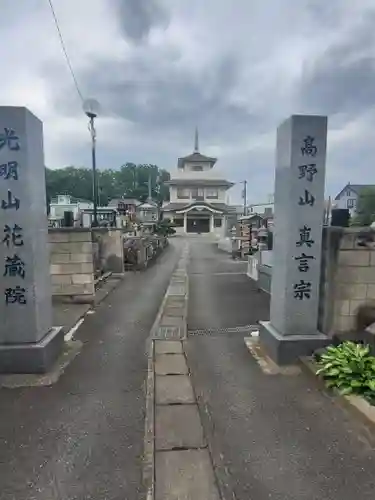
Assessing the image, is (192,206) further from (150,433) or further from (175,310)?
(150,433)

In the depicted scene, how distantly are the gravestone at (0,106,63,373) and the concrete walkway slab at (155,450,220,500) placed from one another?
7.65 ft

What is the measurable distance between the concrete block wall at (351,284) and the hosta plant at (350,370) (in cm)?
69

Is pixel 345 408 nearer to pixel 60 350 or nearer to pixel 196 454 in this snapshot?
pixel 196 454

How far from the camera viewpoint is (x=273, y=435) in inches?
127

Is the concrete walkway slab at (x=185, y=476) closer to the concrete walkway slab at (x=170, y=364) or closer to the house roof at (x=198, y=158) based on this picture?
the concrete walkway slab at (x=170, y=364)

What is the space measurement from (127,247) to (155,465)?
39.3 feet

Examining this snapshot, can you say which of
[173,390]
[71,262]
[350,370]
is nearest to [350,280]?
[350,370]

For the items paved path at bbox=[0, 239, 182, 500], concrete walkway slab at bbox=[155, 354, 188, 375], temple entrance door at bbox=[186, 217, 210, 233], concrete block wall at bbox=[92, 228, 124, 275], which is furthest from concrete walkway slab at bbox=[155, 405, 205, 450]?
temple entrance door at bbox=[186, 217, 210, 233]

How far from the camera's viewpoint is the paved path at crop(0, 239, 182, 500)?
8.46ft

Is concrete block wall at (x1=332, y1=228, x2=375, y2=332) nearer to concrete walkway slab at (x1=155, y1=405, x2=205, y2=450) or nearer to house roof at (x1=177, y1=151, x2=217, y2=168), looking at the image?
concrete walkway slab at (x1=155, y1=405, x2=205, y2=450)

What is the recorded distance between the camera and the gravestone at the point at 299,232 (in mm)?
4453

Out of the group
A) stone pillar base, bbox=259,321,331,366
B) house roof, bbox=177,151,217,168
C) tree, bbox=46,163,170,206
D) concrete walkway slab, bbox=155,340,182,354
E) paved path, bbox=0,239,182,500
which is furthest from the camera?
tree, bbox=46,163,170,206

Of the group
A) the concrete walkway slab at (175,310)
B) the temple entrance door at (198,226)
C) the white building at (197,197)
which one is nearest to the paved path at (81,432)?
the concrete walkway slab at (175,310)

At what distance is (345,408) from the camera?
3631 mm
